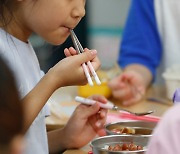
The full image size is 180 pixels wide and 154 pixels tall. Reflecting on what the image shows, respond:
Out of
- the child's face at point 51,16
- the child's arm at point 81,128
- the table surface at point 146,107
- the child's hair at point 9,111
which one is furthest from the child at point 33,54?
the child's hair at point 9,111

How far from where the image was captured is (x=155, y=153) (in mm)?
749

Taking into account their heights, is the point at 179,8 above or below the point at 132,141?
above

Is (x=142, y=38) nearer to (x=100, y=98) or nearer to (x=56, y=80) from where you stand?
(x=100, y=98)

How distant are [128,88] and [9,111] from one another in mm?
1230

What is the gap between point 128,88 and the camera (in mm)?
1894

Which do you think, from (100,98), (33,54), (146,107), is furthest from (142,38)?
(33,54)

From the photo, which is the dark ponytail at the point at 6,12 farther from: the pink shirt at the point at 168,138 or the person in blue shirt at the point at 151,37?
the person in blue shirt at the point at 151,37

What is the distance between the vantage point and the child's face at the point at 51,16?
1223 millimetres

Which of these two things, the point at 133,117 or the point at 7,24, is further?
the point at 133,117

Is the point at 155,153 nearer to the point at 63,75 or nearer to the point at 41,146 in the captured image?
the point at 63,75

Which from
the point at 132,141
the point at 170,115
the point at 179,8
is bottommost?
the point at 132,141

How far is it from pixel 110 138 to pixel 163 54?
113cm

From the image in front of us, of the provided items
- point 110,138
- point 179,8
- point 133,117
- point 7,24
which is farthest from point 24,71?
point 179,8

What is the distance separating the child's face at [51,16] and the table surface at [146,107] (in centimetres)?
32
